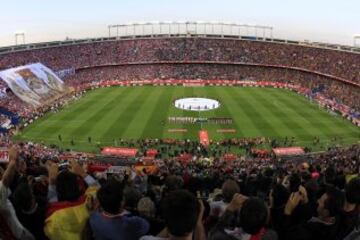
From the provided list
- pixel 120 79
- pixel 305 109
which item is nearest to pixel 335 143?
pixel 305 109

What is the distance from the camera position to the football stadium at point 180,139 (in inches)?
255

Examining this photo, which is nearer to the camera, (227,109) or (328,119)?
(328,119)

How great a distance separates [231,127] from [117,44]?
6046 cm

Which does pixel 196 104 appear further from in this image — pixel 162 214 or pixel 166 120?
pixel 162 214

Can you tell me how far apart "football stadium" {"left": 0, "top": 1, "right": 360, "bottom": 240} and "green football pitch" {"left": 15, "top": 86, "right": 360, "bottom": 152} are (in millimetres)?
235

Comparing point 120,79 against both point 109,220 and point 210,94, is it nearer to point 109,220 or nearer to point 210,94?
point 210,94

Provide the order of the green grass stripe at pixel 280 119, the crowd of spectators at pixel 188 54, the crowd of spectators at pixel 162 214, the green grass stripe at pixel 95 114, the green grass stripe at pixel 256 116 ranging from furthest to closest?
the crowd of spectators at pixel 188 54
the green grass stripe at pixel 280 119
the green grass stripe at pixel 95 114
the green grass stripe at pixel 256 116
the crowd of spectators at pixel 162 214

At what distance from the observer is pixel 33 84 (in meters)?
Result: 69.6

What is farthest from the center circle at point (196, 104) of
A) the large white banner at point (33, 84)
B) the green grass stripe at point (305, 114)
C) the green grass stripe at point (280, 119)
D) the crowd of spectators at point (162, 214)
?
the crowd of spectators at point (162, 214)

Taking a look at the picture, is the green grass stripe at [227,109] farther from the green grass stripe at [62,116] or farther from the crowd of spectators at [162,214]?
the crowd of spectators at [162,214]

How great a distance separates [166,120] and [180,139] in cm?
830

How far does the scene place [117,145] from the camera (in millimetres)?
47500

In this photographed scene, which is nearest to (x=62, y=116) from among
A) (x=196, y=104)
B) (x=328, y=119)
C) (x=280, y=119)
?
(x=196, y=104)

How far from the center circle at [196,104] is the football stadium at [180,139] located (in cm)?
32
